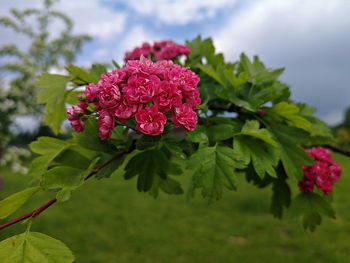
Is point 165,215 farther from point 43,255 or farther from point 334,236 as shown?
point 43,255

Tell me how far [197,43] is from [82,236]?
6116 millimetres

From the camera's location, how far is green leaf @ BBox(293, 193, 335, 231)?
8.65 feet

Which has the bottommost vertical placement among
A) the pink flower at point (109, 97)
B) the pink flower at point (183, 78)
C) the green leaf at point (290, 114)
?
the pink flower at point (109, 97)

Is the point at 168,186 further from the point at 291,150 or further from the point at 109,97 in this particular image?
the point at 109,97

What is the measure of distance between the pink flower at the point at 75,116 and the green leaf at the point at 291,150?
1.06 meters

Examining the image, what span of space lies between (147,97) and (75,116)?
0.52 metres

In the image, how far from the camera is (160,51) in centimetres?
356

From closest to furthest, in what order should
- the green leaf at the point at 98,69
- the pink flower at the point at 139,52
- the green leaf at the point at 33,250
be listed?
1. the green leaf at the point at 33,250
2. the green leaf at the point at 98,69
3. the pink flower at the point at 139,52

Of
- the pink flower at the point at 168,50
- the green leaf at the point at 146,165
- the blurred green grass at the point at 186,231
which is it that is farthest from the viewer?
the blurred green grass at the point at 186,231

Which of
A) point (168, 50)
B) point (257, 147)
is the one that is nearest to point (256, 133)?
point (257, 147)

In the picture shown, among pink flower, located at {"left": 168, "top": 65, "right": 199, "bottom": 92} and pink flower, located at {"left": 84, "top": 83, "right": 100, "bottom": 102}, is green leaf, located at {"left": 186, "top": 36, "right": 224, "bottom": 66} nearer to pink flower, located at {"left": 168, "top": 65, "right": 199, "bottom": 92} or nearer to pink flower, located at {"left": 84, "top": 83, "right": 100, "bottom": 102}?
pink flower, located at {"left": 168, "top": 65, "right": 199, "bottom": 92}

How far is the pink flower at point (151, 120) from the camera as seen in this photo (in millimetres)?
1636

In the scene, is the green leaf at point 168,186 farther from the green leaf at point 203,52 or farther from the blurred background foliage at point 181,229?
the blurred background foliage at point 181,229

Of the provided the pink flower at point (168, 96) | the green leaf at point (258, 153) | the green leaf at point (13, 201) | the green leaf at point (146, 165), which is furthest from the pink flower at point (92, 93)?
the green leaf at point (258, 153)
